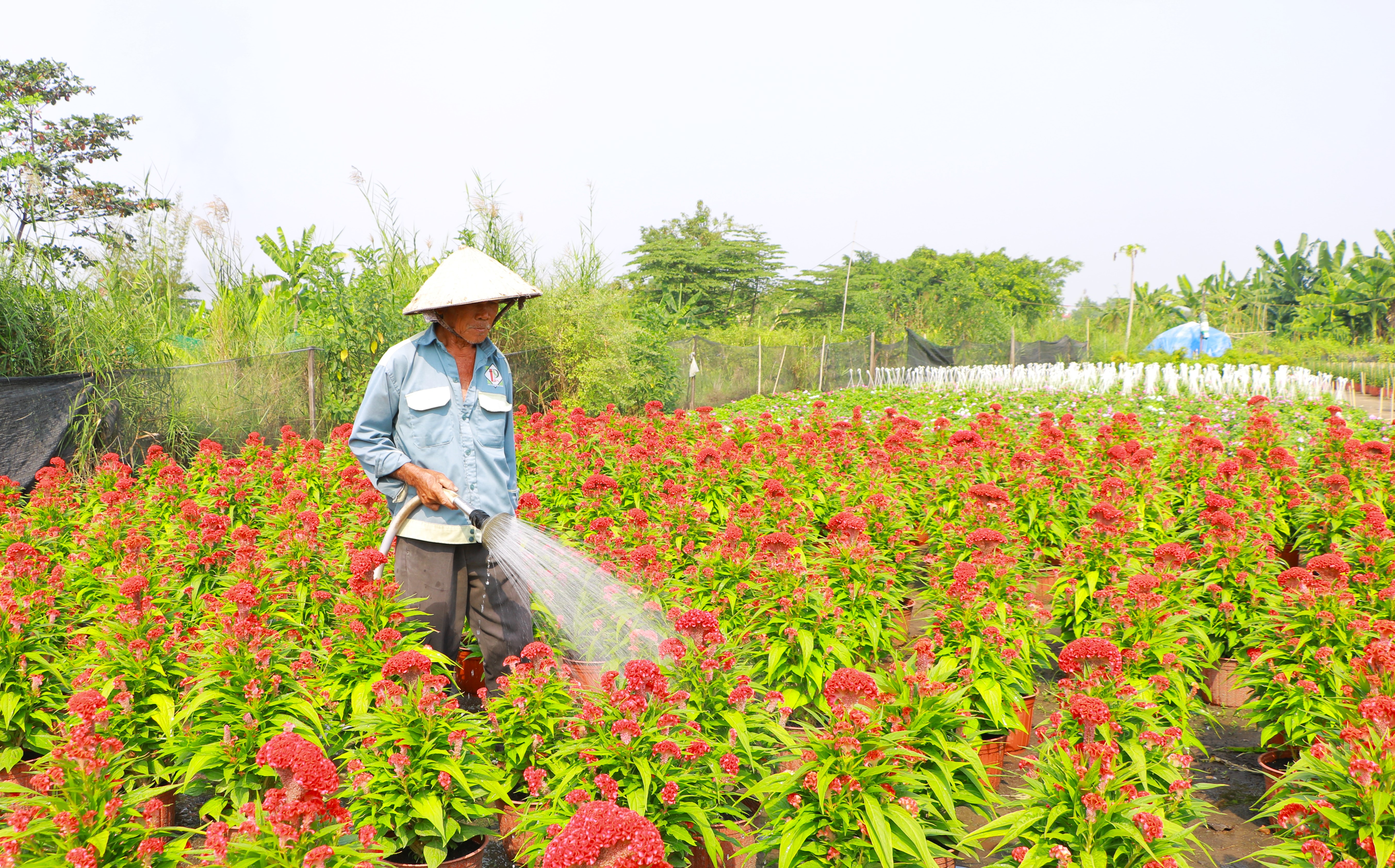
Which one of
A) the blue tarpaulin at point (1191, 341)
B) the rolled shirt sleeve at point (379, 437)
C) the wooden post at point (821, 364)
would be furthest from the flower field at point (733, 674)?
the blue tarpaulin at point (1191, 341)

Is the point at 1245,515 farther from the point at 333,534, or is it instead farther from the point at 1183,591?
the point at 333,534

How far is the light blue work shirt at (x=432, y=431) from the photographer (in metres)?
3.37

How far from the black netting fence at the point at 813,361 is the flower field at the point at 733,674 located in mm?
9431

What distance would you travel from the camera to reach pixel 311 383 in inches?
343

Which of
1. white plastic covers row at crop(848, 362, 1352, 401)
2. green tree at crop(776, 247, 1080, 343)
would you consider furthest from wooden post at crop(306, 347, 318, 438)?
green tree at crop(776, 247, 1080, 343)

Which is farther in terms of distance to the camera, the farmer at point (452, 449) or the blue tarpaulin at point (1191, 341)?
the blue tarpaulin at point (1191, 341)

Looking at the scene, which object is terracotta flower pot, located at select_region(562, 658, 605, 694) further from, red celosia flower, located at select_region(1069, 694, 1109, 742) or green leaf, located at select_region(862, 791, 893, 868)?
red celosia flower, located at select_region(1069, 694, 1109, 742)

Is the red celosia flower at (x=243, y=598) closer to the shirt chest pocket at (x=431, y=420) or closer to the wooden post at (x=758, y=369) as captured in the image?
the shirt chest pocket at (x=431, y=420)

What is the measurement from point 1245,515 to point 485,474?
13.4 feet

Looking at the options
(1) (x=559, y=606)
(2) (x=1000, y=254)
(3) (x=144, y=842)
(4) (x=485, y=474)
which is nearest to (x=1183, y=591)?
(1) (x=559, y=606)

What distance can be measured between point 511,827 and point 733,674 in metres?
0.97

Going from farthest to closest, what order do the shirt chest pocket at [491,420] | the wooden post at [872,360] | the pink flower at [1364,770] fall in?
1. the wooden post at [872,360]
2. the shirt chest pocket at [491,420]
3. the pink flower at [1364,770]

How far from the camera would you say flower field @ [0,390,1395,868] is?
2168mm

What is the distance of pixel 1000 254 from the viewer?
64250 millimetres
